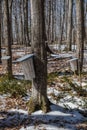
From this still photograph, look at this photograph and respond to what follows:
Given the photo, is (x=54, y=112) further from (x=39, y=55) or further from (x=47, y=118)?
(x=39, y=55)

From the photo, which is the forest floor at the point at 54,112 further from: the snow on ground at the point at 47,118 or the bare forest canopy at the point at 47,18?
the bare forest canopy at the point at 47,18

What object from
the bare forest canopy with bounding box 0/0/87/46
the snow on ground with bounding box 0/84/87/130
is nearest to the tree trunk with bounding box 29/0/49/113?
the snow on ground with bounding box 0/84/87/130

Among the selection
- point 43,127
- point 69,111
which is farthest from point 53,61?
point 43,127

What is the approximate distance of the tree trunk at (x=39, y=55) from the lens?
254 inches

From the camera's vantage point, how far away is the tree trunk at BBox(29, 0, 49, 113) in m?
6.45

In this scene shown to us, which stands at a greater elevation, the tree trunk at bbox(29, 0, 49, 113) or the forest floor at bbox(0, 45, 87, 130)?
the tree trunk at bbox(29, 0, 49, 113)

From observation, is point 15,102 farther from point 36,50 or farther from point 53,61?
point 53,61

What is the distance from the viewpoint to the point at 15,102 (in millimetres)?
7520

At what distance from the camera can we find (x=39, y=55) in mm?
6539

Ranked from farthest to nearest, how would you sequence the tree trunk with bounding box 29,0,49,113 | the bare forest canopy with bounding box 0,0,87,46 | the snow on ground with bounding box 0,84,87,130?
the bare forest canopy with bounding box 0,0,87,46 → the tree trunk with bounding box 29,0,49,113 → the snow on ground with bounding box 0,84,87,130

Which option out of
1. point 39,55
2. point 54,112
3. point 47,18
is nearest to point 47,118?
point 54,112

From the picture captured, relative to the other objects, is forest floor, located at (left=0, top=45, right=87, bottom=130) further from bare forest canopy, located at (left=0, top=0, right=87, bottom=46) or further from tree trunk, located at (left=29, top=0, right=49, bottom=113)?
bare forest canopy, located at (left=0, top=0, right=87, bottom=46)

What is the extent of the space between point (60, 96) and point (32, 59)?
1.90 metres

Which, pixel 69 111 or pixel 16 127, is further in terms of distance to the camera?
pixel 69 111
